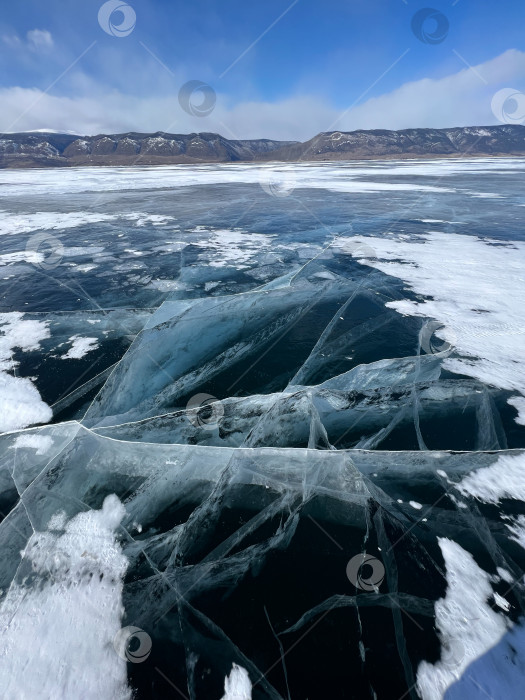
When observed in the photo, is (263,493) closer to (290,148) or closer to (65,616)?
(65,616)

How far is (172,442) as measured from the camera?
6.04 feet

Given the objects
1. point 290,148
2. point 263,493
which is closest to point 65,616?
point 263,493

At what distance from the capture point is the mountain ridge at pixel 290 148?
259 feet

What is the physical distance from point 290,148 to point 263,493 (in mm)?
114050

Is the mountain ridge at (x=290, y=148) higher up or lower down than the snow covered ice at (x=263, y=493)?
higher up

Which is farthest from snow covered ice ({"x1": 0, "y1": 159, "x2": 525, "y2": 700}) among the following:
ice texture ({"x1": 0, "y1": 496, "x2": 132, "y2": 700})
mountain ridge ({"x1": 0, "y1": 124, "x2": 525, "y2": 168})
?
mountain ridge ({"x1": 0, "y1": 124, "x2": 525, "y2": 168})

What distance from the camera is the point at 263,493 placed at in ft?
5.13

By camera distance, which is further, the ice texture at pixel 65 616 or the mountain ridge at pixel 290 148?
the mountain ridge at pixel 290 148

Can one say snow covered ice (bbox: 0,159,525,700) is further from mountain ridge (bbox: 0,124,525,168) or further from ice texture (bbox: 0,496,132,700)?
mountain ridge (bbox: 0,124,525,168)

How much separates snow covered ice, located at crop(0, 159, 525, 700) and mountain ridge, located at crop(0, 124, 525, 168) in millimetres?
85955

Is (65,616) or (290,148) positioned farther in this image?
(290,148)

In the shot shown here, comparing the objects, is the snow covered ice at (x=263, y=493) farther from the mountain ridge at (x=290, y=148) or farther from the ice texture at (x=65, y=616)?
the mountain ridge at (x=290, y=148)

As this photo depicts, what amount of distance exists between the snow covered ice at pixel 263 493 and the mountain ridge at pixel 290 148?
8595cm

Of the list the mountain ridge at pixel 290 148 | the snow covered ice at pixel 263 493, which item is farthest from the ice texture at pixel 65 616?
the mountain ridge at pixel 290 148
